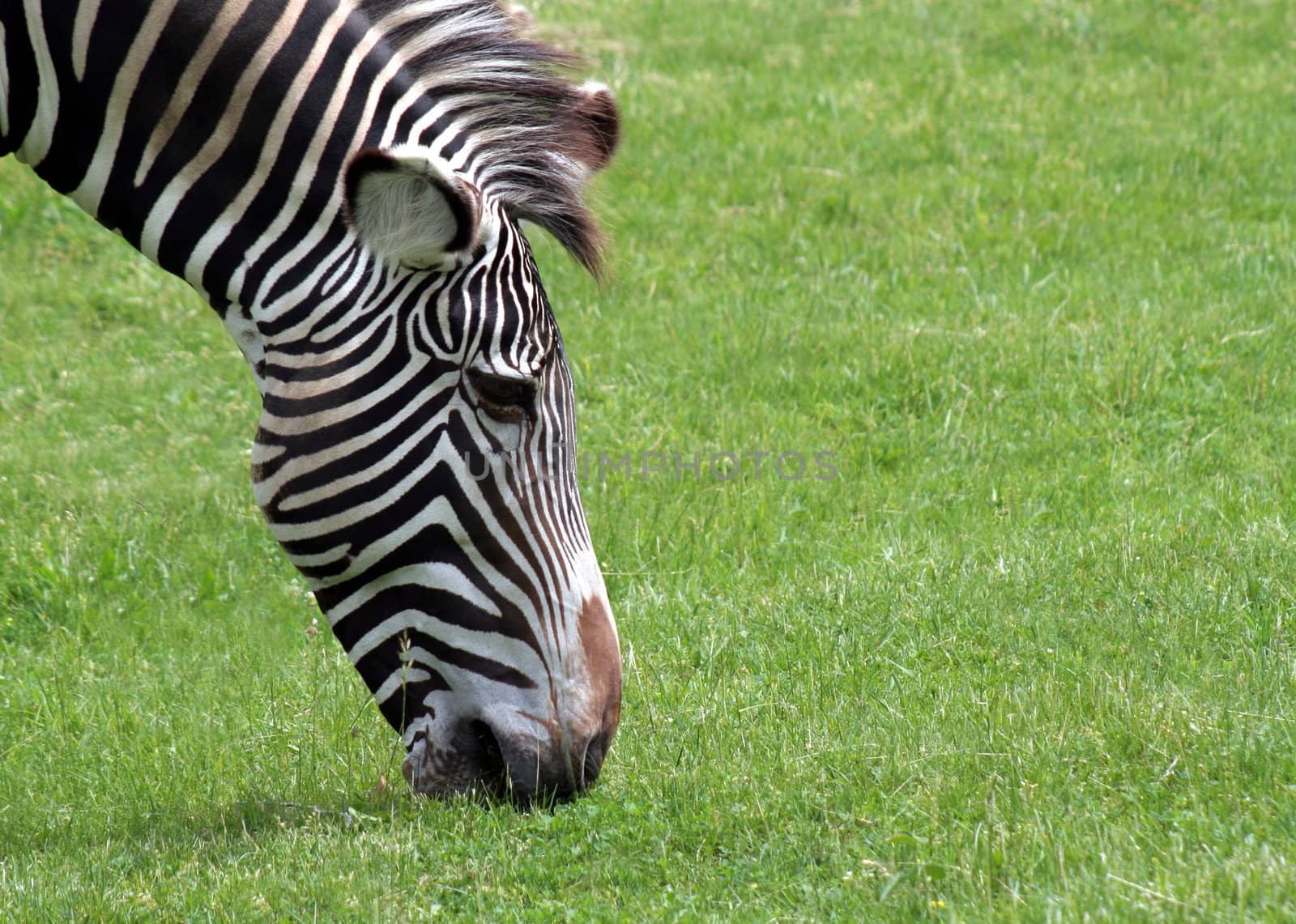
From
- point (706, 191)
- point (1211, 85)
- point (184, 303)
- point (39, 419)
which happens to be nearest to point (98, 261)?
point (184, 303)

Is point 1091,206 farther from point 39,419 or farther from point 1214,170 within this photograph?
point 39,419

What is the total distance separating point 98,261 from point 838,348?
5792 millimetres

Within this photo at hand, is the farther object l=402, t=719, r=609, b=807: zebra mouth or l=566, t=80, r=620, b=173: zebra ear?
l=566, t=80, r=620, b=173: zebra ear

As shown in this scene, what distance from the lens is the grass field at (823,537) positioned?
381 centimetres

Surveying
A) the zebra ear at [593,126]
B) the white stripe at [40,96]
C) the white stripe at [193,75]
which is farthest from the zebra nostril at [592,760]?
the white stripe at [40,96]

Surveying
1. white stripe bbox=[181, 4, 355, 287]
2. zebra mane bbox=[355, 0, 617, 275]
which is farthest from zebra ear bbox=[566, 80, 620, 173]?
white stripe bbox=[181, 4, 355, 287]

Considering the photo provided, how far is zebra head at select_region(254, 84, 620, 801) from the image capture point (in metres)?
3.65

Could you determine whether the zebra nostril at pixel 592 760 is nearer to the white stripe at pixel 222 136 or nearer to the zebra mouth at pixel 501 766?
the zebra mouth at pixel 501 766

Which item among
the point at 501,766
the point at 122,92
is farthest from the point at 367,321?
the point at 501,766

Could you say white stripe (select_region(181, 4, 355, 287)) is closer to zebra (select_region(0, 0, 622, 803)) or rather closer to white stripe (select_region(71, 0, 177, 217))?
zebra (select_region(0, 0, 622, 803))

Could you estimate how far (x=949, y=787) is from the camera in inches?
158

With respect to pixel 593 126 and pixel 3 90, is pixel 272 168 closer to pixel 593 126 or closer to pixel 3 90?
pixel 3 90

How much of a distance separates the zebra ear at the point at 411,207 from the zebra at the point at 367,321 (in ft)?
0.05

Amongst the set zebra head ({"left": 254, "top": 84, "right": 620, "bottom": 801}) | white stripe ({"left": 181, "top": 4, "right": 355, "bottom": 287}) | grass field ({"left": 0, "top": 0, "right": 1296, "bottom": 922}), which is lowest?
grass field ({"left": 0, "top": 0, "right": 1296, "bottom": 922})
